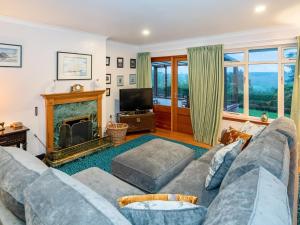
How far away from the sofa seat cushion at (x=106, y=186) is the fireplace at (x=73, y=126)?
160 centimetres

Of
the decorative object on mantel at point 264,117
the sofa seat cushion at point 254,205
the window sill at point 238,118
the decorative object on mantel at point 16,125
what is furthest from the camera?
the window sill at point 238,118

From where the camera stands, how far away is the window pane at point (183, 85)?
539 centimetres

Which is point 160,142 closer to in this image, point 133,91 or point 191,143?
point 191,143

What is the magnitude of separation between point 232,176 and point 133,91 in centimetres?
429

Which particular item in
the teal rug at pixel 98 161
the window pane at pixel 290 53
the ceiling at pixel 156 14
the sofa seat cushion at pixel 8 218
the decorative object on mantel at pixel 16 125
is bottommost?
the teal rug at pixel 98 161

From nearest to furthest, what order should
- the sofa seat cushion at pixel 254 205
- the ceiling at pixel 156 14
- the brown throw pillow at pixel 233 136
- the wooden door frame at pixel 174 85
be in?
1. the sofa seat cushion at pixel 254 205
2. the brown throw pillow at pixel 233 136
3. the ceiling at pixel 156 14
4. the wooden door frame at pixel 174 85

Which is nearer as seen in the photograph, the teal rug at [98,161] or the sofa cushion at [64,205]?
the sofa cushion at [64,205]

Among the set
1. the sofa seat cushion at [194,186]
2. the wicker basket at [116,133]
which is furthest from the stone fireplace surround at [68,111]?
the sofa seat cushion at [194,186]

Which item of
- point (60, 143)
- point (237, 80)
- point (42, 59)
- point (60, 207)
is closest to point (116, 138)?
point (60, 143)

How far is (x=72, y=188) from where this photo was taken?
0.95m

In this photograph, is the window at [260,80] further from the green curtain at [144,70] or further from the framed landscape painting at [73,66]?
the framed landscape painting at [73,66]

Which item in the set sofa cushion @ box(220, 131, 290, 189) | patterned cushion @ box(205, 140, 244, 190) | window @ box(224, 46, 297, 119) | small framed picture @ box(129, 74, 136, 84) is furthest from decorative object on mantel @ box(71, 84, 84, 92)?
sofa cushion @ box(220, 131, 290, 189)

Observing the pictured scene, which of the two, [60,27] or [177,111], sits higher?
[60,27]

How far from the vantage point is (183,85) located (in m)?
5.48
